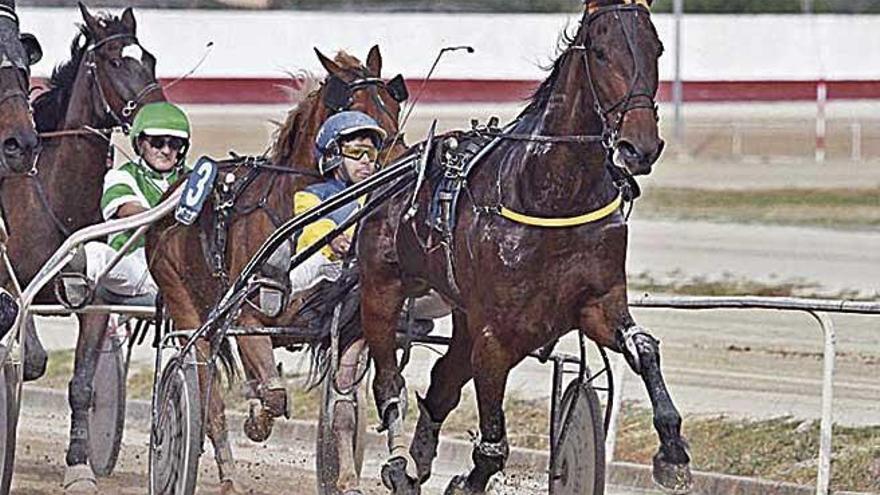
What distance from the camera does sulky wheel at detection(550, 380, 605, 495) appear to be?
19.0 feet

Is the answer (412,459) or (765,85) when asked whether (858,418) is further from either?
(765,85)

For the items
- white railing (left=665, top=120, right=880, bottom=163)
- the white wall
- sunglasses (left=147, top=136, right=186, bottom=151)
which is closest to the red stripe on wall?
the white wall

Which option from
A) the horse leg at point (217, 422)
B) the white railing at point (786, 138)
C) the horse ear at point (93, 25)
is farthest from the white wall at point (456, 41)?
the horse leg at point (217, 422)

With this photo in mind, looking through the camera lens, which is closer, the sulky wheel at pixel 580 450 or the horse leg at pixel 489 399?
the horse leg at pixel 489 399

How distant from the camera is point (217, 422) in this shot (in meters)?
6.80

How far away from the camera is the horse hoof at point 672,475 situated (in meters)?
5.21

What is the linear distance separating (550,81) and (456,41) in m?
21.8

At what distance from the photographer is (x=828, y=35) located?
28.4 metres

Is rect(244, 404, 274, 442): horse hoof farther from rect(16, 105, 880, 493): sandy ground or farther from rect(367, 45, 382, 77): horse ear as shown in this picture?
rect(367, 45, 382, 77): horse ear

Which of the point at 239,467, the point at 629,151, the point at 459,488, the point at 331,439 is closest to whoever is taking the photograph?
the point at 629,151

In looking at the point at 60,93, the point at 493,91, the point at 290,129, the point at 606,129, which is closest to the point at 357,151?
the point at 290,129

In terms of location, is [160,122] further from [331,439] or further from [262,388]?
[331,439]

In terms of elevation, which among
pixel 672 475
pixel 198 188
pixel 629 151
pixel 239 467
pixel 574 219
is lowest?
pixel 239 467

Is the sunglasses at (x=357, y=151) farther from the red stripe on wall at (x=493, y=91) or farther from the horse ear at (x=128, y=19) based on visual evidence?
the red stripe on wall at (x=493, y=91)
